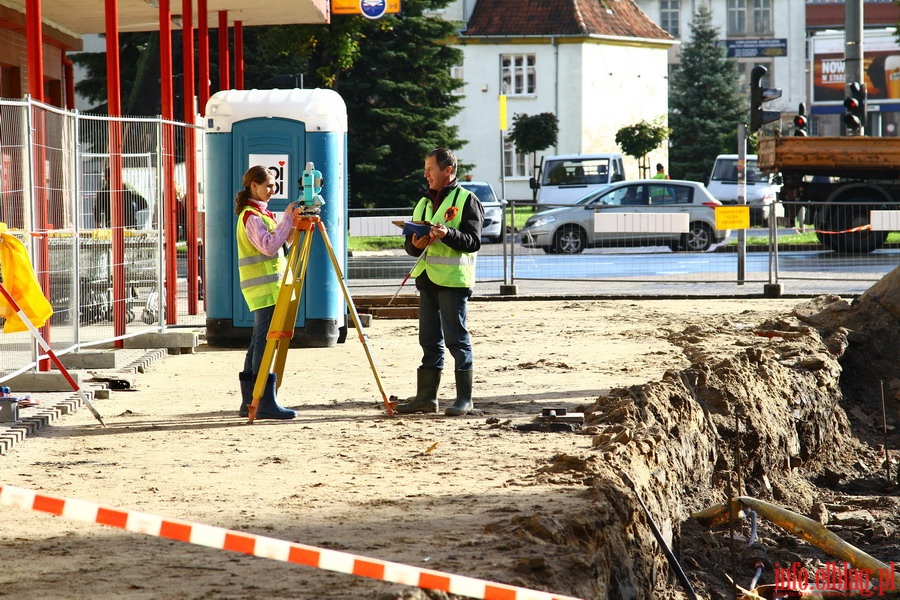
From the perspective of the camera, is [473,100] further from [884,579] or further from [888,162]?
[884,579]

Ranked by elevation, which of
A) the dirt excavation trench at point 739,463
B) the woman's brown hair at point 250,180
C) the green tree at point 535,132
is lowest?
the dirt excavation trench at point 739,463

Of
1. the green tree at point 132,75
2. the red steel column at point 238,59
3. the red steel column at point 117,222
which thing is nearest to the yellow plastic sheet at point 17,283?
the red steel column at point 117,222

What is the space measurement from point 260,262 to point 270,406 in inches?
38.2

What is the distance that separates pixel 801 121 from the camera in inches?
1069

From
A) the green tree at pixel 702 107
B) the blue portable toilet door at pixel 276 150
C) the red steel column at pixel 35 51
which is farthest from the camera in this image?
the green tree at pixel 702 107

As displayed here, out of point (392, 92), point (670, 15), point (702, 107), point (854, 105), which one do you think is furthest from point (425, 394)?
point (670, 15)

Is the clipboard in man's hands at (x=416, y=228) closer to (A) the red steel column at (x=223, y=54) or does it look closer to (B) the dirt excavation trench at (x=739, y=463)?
(B) the dirt excavation trench at (x=739, y=463)

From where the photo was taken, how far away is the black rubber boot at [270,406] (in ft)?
28.5

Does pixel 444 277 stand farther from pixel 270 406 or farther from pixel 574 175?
pixel 574 175

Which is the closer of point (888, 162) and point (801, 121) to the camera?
point (888, 162)

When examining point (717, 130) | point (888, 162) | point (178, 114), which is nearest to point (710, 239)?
point (888, 162)

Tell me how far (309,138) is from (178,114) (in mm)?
18496

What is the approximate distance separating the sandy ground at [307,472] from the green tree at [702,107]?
5055 cm

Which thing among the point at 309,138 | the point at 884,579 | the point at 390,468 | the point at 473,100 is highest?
the point at 473,100
